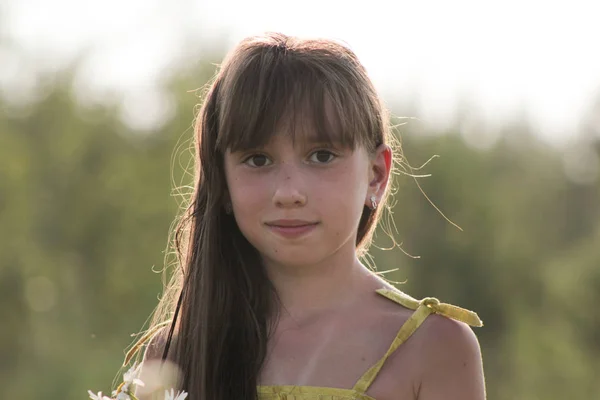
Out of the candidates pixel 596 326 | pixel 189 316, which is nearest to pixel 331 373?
pixel 189 316

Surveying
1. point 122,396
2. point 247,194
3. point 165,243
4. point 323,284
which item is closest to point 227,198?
point 247,194

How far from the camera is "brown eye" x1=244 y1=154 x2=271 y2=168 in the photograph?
275cm

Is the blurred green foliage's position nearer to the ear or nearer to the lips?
the ear

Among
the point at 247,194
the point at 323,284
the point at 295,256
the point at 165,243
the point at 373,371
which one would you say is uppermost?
the point at 247,194

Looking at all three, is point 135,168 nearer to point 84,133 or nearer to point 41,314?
point 84,133

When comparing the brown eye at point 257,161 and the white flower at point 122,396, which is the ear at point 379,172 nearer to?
the brown eye at point 257,161

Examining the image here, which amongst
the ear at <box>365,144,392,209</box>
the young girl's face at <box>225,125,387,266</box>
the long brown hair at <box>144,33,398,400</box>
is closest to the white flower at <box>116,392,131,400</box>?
the long brown hair at <box>144,33,398,400</box>

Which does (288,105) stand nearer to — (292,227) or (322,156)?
(322,156)

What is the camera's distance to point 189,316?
119 inches

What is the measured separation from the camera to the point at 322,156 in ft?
8.93

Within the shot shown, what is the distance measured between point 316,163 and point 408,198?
15730 mm

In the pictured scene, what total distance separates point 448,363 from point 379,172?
1.73 ft

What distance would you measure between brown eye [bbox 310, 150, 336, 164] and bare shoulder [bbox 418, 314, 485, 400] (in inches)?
17.9

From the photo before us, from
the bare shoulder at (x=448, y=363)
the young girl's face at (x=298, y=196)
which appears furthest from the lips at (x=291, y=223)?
the bare shoulder at (x=448, y=363)
